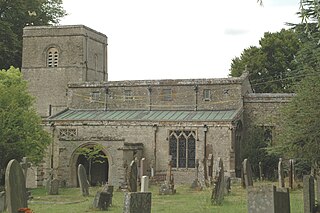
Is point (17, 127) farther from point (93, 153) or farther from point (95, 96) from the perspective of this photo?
point (95, 96)

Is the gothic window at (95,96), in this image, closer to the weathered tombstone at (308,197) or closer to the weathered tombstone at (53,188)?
the weathered tombstone at (53,188)

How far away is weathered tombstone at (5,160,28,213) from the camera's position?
442 inches

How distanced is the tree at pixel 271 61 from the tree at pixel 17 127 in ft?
74.5

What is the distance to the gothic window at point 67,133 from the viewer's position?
39.1 meters

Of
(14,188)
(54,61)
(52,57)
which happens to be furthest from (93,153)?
(14,188)

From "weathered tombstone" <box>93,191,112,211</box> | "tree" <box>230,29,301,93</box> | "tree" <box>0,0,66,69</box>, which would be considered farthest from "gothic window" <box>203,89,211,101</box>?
"weathered tombstone" <box>93,191,112,211</box>

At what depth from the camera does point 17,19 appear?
52.4 metres

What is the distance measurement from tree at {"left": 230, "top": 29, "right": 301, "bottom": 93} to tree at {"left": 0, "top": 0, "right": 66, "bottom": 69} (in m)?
17.8

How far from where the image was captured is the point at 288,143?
22594mm

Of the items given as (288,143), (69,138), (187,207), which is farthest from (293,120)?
(69,138)

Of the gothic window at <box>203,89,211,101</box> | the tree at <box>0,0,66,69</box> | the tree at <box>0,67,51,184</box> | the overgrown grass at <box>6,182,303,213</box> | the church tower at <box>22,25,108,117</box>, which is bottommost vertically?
the overgrown grass at <box>6,182,303,213</box>

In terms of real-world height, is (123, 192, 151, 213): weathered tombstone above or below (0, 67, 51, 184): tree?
below

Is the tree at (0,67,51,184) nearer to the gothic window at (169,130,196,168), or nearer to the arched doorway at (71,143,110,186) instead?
the arched doorway at (71,143,110,186)

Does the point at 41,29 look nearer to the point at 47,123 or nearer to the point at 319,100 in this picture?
the point at 47,123
